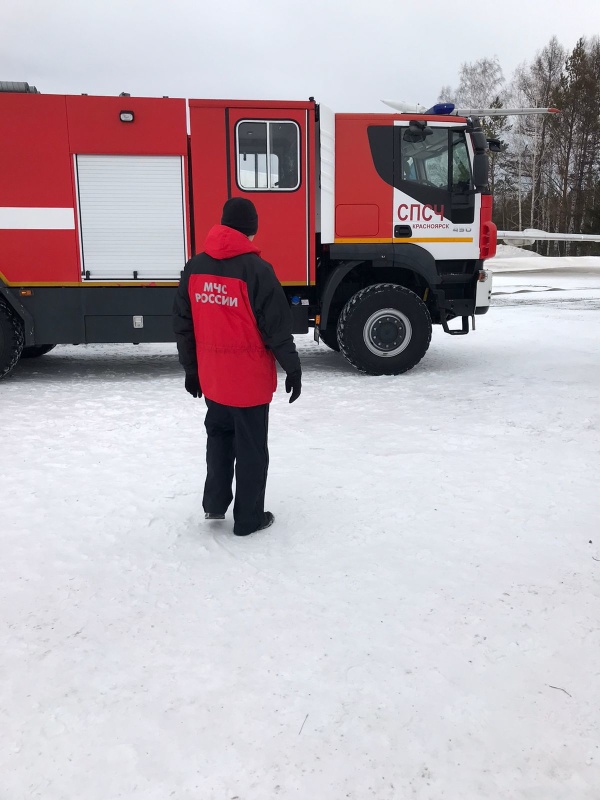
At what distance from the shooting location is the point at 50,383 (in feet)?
24.9

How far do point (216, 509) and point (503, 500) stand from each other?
5.43 feet

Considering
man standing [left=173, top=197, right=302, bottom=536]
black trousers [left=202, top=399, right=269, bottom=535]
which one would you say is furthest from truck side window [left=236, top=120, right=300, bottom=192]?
black trousers [left=202, top=399, right=269, bottom=535]

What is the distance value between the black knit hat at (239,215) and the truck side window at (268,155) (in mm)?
4162

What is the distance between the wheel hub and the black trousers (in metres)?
4.26

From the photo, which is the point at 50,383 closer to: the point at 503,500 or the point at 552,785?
the point at 503,500

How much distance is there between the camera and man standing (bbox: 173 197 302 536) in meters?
3.35

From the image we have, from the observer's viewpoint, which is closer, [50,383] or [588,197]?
[50,383]

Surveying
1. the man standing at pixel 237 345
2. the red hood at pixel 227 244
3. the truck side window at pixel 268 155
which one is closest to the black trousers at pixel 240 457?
the man standing at pixel 237 345

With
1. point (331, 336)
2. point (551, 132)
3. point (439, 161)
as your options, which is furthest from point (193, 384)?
point (551, 132)

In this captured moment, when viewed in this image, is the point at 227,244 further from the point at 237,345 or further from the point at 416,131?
the point at 416,131

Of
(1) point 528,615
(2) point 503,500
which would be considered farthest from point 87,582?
(2) point 503,500

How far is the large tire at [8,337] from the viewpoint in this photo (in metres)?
7.29

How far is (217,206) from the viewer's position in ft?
24.1

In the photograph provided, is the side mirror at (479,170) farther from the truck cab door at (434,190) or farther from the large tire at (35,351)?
the large tire at (35,351)
